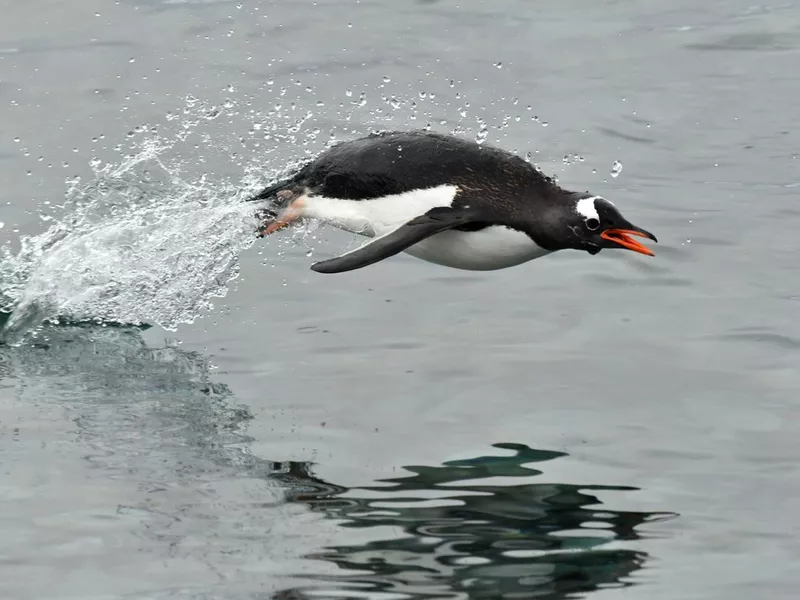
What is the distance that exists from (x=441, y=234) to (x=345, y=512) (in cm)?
185

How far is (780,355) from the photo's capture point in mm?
6461

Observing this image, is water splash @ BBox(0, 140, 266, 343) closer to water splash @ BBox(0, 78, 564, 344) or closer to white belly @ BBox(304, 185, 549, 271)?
water splash @ BBox(0, 78, 564, 344)

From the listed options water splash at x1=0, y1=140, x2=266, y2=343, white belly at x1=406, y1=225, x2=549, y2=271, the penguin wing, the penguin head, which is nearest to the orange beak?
the penguin head

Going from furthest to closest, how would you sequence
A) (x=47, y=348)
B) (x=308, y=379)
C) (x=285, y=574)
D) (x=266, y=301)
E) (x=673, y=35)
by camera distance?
(x=673, y=35)
(x=266, y=301)
(x=47, y=348)
(x=308, y=379)
(x=285, y=574)

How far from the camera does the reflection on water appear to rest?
449 cm

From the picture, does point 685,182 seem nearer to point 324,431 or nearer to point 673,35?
point 673,35

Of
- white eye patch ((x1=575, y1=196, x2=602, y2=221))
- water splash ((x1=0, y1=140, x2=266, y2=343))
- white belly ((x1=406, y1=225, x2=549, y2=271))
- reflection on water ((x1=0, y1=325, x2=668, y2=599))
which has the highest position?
white eye patch ((x1=575, y1=196, x2=602, y2=221))

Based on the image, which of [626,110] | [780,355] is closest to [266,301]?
[780,355]

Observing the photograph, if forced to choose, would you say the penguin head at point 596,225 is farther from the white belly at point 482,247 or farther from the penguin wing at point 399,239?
the penguin wing at point 399,239

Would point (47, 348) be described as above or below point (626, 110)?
below

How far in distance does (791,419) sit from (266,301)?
2.99m

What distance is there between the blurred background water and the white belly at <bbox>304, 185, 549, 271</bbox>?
49cm

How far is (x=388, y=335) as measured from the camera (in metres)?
6.88

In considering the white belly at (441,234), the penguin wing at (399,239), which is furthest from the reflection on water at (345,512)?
the white belly at (441,234)
